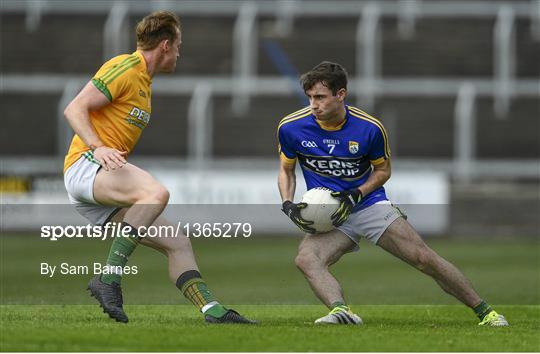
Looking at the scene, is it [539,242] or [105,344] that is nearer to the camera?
[105,344]

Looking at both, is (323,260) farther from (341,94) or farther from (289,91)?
(289,91)

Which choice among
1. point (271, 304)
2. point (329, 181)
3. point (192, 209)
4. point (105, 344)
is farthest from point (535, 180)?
point (105, 344)

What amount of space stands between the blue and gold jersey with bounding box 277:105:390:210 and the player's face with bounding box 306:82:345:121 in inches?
8.4

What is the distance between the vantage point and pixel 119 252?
8055mm

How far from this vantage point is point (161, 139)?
86.2 feet

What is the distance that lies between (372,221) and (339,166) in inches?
17.4

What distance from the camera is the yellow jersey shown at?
26.9ft

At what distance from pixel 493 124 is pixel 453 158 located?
4.14 feet

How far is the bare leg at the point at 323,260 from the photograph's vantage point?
28.0 ft

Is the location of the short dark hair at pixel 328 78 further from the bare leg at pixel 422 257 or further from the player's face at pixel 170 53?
the bare leg at pixel 422 257

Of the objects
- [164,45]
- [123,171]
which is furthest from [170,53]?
[123,171]

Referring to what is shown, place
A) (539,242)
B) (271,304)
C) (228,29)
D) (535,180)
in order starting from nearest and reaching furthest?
1. (271,304)
2. (539,242)
3. (535,180)
4. (228,29)

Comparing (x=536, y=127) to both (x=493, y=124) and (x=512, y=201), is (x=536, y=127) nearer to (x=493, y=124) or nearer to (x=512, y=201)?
(x=493, y=124)

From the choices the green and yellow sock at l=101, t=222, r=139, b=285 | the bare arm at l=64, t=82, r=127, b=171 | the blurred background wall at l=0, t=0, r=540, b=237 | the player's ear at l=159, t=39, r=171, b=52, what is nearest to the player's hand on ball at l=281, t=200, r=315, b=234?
the green and yellow sock at l=101, t=222, r=139, b=285
